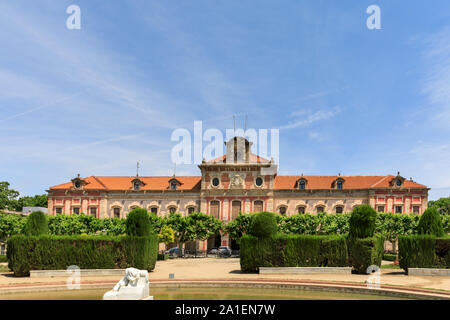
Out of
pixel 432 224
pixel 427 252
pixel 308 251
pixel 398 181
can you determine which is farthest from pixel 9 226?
pixel 398 181

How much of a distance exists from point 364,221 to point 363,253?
227 cm

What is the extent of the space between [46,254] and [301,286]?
18.2m

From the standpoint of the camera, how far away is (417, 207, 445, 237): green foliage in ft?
93.6

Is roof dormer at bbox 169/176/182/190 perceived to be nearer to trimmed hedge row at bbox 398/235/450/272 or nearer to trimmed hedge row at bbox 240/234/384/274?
trimmed hedge row at bbox 240/234/384/274

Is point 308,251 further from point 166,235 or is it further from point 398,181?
point 398,181

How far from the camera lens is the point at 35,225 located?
28938 millimetres

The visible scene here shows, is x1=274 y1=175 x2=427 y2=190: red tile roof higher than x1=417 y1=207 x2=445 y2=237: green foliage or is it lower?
higher

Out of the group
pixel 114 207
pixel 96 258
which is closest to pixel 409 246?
pixel 96 258

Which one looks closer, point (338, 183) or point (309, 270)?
point (309, 270)

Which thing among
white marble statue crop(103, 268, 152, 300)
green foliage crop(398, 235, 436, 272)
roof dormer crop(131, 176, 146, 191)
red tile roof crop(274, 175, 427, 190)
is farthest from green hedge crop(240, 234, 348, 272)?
roof dormer crop(131, 176, 146, 191)

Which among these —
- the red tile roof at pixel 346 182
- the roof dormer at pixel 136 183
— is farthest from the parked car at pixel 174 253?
the red tile roof at pixel 346 182

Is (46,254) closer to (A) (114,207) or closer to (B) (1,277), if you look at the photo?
(B) (1,277)

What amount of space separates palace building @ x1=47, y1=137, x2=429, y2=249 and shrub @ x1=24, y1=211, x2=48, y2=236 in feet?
101

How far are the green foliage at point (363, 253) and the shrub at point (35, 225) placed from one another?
74.1 ft
